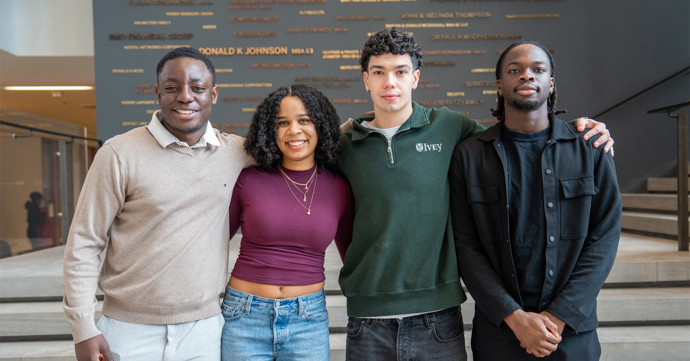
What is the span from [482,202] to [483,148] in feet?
0.67

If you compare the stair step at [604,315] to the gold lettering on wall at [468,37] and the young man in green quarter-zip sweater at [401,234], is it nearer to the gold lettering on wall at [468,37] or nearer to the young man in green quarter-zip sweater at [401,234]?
the young man in green quarter-zip sweater at [401,234]

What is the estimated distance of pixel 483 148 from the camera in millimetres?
1677

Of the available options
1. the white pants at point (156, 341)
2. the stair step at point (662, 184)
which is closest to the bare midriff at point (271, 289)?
the white pants at point (156, 341)

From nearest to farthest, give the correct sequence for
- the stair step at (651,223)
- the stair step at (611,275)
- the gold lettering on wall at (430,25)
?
the stair step at (611,275) → the stair step at (651,223) → the gold lettering on wall at (430,25)

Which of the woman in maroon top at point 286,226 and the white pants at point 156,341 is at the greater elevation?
Result: the woman in maroon top at point 286,226

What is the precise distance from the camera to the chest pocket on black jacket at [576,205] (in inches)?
60.1

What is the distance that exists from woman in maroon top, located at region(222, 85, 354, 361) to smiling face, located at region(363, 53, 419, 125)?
0.21 meters

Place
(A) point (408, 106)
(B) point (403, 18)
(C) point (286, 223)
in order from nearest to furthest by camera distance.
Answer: (C) point (286, 223) < (A) point (408, 106) < (B) point (403, 18)

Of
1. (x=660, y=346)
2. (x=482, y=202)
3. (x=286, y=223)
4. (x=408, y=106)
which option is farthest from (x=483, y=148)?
(x=660, y=346)

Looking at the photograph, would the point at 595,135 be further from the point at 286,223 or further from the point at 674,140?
the point at 674,140

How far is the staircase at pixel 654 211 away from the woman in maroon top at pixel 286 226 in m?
3.66

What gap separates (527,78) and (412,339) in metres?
1.00

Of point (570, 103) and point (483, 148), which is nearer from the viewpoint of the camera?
point (483, 148)

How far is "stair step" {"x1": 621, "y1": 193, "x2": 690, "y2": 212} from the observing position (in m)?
4.34
